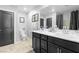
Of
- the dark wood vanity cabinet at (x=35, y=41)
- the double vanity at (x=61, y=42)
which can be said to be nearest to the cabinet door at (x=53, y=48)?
the double vanity at (x=61, y=42)

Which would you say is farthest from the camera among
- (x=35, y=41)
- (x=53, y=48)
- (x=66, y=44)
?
(x=35, y=41)

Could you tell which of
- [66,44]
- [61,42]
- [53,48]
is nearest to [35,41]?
[53,48]

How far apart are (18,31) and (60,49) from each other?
95 cm

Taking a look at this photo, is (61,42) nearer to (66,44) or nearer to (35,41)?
(66,44)

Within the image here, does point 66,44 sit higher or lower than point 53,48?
higher

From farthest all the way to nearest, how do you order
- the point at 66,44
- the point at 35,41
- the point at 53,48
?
the point at 35,41 → the point at 53,48 → the point at 66,44

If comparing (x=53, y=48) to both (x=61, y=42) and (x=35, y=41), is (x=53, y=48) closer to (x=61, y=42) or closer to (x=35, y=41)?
(x=61, y=42)

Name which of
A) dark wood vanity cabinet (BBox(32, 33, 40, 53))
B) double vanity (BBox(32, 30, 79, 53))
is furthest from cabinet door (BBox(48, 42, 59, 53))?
dark wood vanity cabinet (BBox(32, 33, 40, 53))

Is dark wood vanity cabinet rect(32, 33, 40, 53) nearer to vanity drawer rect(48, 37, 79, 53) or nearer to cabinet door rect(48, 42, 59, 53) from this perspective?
cabinet door rect(48, 42, 59, 53)

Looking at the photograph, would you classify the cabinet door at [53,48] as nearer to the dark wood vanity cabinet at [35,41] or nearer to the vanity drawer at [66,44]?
the vanity drawer at [66,44]

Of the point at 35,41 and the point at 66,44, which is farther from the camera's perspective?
the point at 35,41

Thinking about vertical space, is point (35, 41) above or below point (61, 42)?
below

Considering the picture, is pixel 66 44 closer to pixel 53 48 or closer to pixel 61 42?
pixel 61 42
